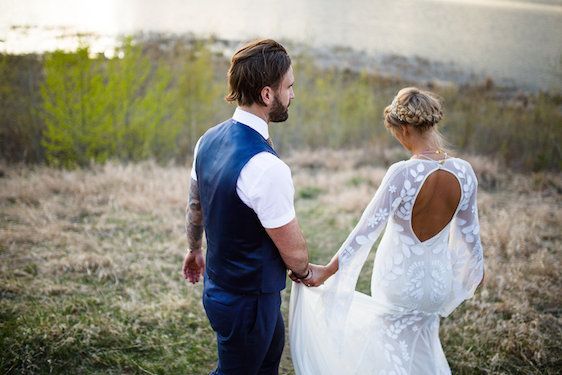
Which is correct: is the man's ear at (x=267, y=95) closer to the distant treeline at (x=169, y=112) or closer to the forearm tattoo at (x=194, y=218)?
the forearm tattoo at (x=194, y=218)

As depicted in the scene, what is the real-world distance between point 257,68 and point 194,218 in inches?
36.0

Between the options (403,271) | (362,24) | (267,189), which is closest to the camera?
(267,189)

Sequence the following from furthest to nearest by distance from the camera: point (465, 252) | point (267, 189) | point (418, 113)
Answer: point (465, 252) → point (418, 113) → point (267, 189)

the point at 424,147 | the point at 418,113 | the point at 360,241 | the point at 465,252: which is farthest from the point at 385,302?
the point at 418,113

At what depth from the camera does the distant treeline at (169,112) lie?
35.8ft

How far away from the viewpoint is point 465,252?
271 centimetres

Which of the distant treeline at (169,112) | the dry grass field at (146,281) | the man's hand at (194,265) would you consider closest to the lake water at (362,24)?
the distant treeline at (169,112)

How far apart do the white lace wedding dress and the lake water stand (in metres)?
7.44

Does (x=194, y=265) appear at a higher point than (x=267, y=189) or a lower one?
lower

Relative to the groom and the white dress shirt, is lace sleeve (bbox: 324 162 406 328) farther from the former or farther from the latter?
the white dress shirt

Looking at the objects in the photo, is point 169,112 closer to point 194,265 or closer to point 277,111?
point 194,265

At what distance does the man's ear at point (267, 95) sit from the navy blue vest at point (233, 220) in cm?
14

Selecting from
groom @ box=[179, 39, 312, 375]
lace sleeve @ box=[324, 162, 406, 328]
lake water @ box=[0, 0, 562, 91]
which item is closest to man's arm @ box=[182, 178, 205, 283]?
groom @ box=[179, 39, 312, 375]

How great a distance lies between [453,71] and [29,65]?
745 inches
